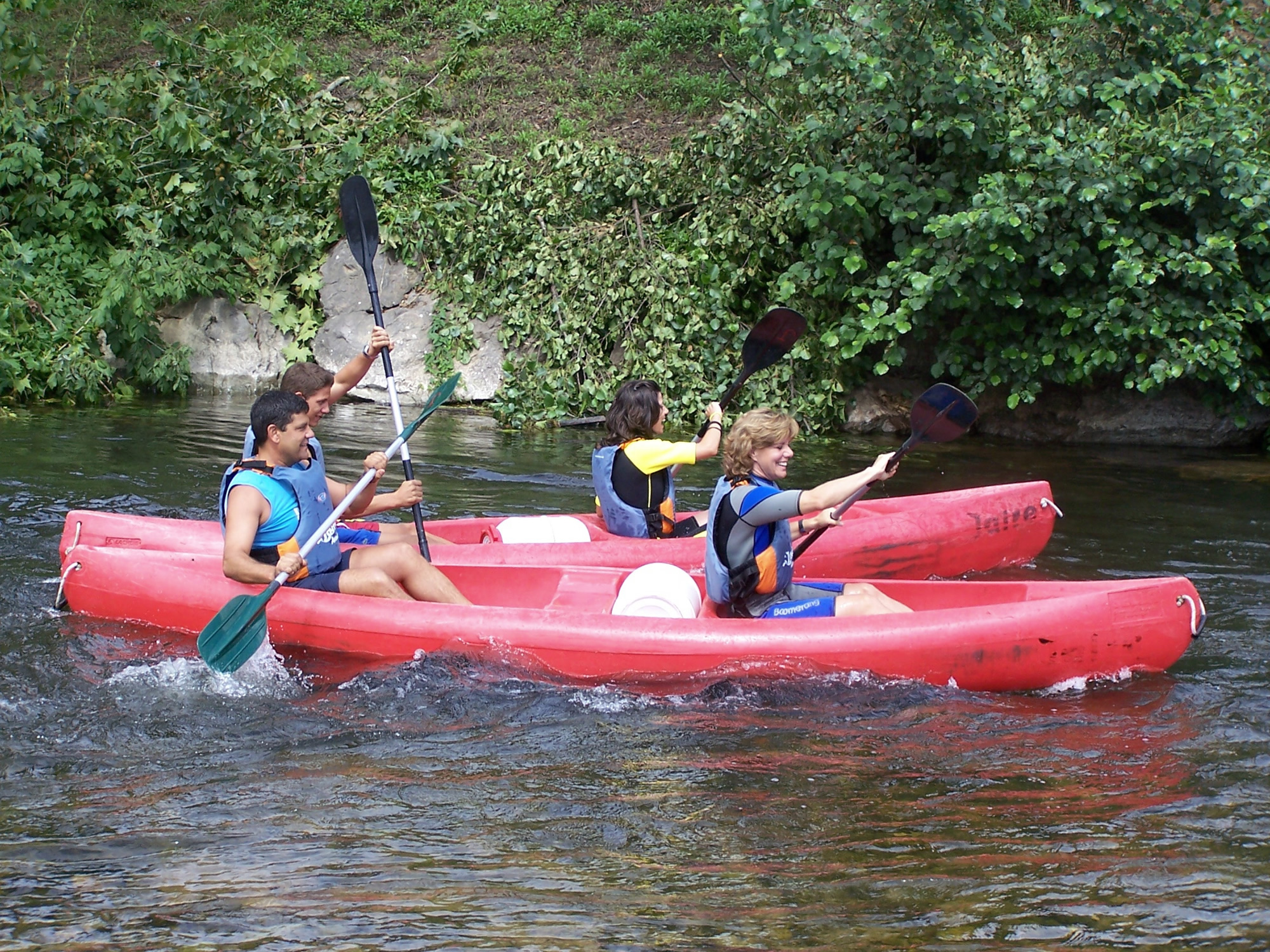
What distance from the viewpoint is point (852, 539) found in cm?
573

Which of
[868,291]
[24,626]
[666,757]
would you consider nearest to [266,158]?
[868,291]

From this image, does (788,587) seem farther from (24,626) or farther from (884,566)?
(24,626)

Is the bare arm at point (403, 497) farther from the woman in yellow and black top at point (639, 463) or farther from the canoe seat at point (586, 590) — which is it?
the woman in yellow and black top at point (639, 463)

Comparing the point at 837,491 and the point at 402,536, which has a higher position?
the point at 837,491

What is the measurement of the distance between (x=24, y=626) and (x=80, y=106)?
7.05 metres

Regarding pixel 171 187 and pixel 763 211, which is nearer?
pixel 763 211

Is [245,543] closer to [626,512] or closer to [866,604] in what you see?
[626,512]

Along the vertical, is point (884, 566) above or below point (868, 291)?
below

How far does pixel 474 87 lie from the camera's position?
12.1 meters

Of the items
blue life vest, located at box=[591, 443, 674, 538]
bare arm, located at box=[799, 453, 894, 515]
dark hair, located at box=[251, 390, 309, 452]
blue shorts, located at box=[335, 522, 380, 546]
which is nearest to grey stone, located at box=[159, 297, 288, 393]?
blue shorts, located at box=[335, 522, 380, 546]

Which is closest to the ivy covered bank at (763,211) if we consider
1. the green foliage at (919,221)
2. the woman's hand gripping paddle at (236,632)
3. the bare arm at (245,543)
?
the green foliage at (919,221)

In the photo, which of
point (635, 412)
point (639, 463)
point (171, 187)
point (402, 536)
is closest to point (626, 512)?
point (639, 463)

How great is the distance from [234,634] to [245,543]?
1.12 feet

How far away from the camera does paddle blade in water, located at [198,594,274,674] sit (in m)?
4.13
